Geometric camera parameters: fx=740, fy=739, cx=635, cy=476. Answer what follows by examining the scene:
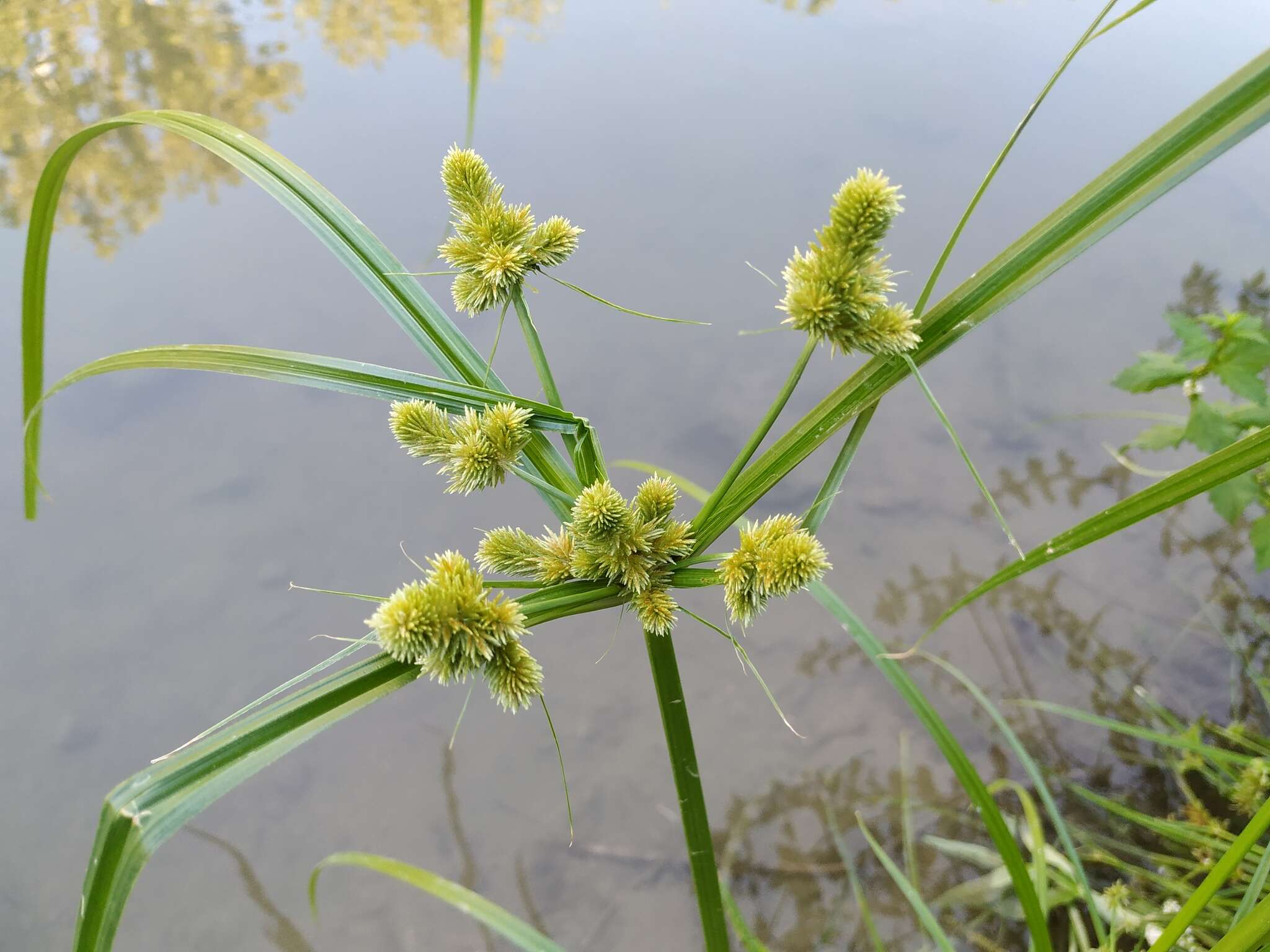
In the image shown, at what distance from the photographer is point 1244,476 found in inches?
62.2

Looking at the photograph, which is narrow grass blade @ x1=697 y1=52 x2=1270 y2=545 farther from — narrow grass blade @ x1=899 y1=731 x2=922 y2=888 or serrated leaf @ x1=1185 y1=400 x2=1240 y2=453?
narrow grass blade @ x1=899 y1=731 x2=922 y2=888

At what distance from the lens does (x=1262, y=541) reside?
1.56 meters

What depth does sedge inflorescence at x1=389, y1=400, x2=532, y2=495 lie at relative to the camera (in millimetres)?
743

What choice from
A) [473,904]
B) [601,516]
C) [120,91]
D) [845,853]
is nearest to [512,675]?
[601,516]

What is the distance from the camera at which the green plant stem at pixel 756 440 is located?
27.3 inches

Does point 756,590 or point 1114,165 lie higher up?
point 1114,165

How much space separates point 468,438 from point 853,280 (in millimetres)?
395

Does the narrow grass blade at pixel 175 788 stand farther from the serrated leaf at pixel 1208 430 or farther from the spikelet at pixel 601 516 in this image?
the serrated leaf at pixel 1208 430

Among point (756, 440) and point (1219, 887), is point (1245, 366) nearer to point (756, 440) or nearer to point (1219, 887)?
point (1219, 887)

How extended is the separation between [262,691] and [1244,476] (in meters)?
2.38

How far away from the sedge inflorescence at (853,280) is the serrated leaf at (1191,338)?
4.58 feet

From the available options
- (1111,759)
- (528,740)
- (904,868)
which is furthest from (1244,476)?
(528,740)

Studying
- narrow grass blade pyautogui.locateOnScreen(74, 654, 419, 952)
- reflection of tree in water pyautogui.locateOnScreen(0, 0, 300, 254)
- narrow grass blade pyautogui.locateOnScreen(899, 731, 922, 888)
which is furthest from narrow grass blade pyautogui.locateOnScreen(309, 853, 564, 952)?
reflection of tree in water pyautogui.locateOnScreen(0, 0, 300, 254)

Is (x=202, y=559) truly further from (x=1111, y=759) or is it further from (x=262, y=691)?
(x=1111, y=759)
